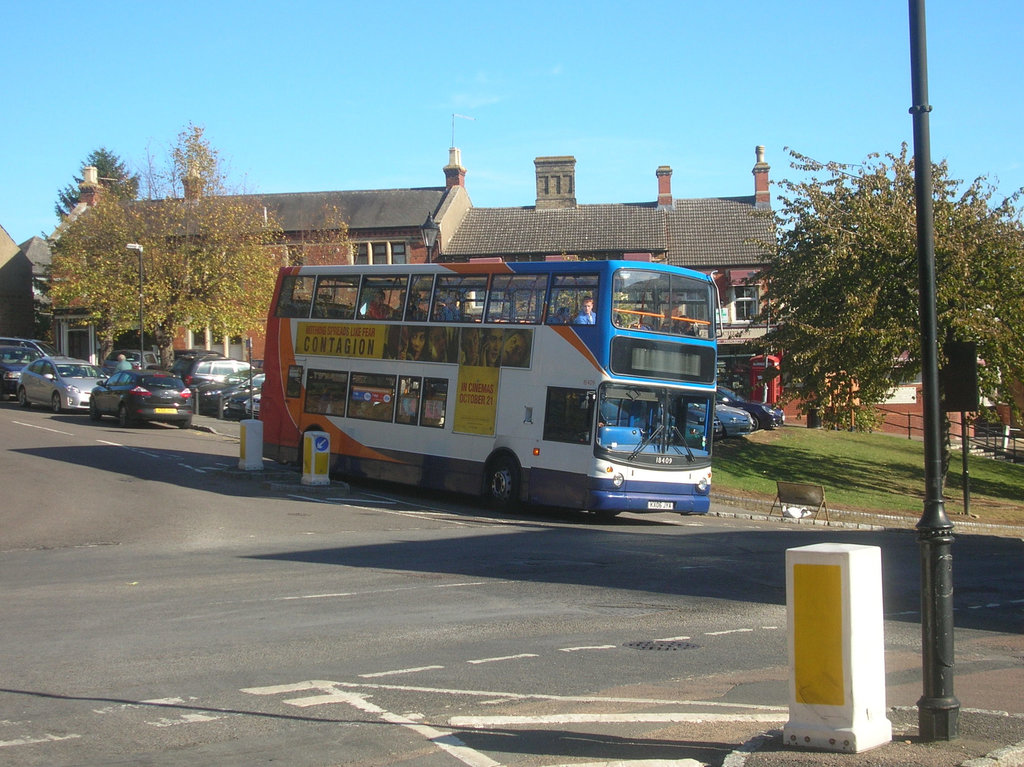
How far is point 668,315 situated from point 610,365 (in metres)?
1.51

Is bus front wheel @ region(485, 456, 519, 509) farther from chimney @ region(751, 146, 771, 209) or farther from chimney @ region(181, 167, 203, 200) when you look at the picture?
chimney @ region(751, 146, 771, 209)

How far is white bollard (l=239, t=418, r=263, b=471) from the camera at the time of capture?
861 inches

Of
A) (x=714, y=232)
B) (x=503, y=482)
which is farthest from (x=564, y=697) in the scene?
(x=714, y=232)

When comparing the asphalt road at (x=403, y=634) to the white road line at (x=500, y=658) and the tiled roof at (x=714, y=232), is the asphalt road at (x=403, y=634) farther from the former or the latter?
the tiled roof at (x=714, y=232)

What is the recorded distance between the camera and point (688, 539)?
53.0 feet

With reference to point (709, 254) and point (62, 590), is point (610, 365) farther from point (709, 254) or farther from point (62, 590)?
point (709, 254)

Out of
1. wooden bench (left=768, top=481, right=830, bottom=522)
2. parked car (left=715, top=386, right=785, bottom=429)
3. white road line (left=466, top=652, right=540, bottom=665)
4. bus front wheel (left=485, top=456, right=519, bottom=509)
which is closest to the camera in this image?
white road line (left=466, top=652, right=540, bottom=665)

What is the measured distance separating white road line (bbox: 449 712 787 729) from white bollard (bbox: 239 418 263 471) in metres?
16.4

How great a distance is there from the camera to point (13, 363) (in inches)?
1580

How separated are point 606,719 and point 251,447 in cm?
1680

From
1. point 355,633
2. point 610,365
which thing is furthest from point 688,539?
point 355,633

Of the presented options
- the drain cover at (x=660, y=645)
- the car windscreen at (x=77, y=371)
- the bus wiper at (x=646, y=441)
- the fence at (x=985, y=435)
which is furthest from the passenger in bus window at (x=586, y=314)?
the car windscreen at (x=77, y=371)

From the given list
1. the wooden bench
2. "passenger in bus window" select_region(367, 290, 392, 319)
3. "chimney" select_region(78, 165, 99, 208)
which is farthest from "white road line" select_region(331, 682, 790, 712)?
"chimney" select_region(78, 165, 99, 208)

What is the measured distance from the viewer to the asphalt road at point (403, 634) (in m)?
5.89
